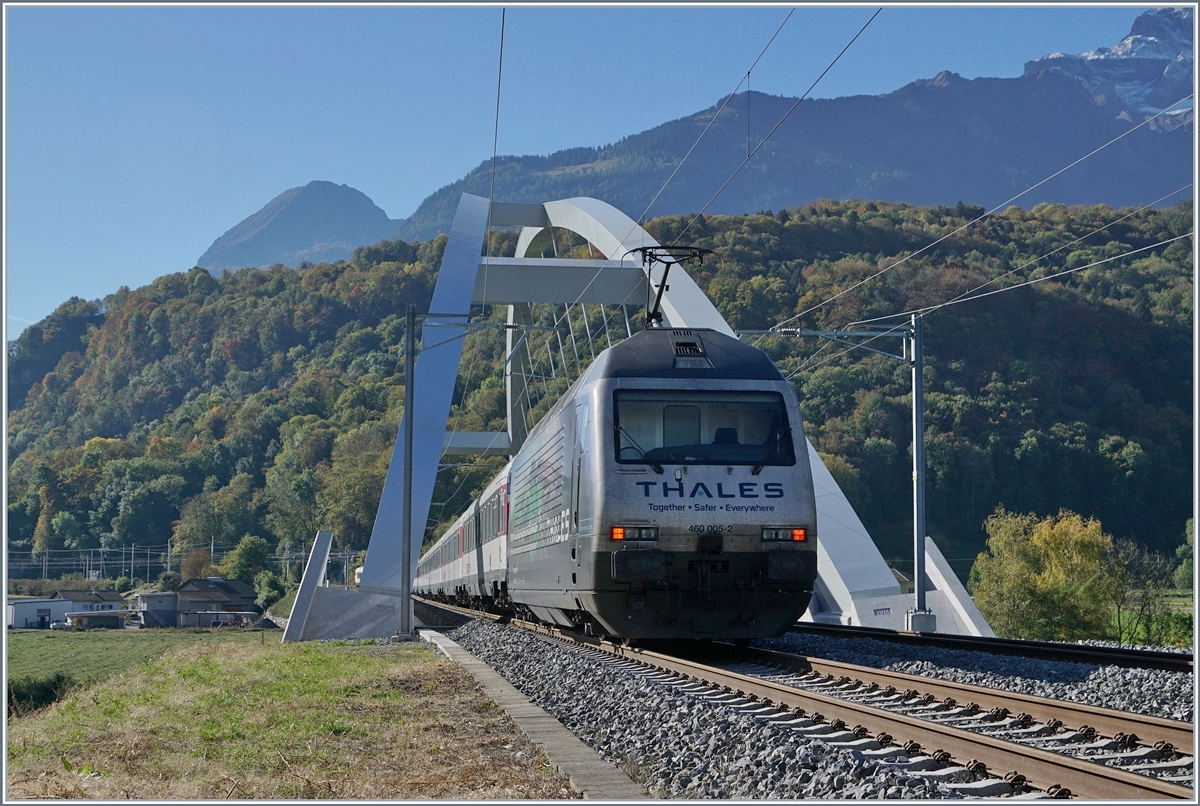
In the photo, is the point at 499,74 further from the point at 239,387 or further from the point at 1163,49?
the point at 1163,49

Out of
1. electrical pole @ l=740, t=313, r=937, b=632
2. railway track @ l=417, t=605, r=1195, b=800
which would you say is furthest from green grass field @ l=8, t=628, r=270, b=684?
railway track @ l=417, t=605, r=1195, b=800

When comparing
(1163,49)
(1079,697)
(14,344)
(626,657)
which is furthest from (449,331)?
(1163,49)

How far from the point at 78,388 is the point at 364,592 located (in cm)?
8313

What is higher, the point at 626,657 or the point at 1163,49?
the point at 1163,49

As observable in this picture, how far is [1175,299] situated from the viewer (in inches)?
2263

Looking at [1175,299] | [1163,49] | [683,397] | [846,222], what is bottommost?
[683,397]

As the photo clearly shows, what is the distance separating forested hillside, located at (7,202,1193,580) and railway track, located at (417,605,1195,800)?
42398 millimetres

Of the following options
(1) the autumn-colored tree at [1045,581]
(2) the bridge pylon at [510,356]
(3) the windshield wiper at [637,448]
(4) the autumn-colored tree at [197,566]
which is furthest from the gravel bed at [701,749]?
(4) the autumn-colored tree at [197,566]

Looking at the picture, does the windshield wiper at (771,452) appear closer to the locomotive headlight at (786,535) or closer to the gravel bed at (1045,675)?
the locomotive headlight at (786,535)

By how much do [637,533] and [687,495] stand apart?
61 cm

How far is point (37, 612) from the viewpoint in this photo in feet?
175

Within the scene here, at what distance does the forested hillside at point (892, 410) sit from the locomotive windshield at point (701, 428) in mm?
39818

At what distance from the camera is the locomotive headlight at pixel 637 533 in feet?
35.2

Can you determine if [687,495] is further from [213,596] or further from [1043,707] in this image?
[213,596]
